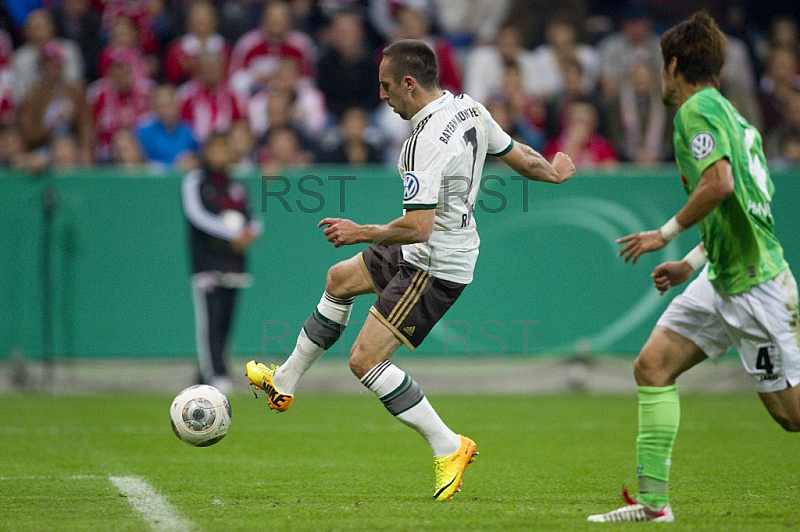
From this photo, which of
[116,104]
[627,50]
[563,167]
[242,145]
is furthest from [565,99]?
[563,167]

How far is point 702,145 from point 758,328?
891 mm

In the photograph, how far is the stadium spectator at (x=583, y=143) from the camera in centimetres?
1288

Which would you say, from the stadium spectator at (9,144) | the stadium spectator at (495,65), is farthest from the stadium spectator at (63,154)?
the stadium spectator at (495,65)

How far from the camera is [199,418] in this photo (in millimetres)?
6113

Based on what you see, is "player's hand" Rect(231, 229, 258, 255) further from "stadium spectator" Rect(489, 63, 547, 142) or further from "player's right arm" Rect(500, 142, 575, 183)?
"player's right arm" Rect(500, 142, 575, 183)

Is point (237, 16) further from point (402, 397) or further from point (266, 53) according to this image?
point (402, 397)

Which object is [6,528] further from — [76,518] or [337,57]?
[337,57]

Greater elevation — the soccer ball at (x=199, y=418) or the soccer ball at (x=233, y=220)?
the soccer ball at (x=233, y=220)

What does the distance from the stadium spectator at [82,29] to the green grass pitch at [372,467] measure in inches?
204

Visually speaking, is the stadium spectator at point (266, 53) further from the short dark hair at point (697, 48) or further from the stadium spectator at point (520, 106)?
the short dark hair at point (697, 48)

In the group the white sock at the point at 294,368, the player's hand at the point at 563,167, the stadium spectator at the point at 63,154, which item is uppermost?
the player's hand at the point at 563,167

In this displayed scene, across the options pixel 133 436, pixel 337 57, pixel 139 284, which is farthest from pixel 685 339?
pixel 337 57

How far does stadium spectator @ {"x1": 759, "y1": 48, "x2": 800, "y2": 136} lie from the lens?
46.6ft

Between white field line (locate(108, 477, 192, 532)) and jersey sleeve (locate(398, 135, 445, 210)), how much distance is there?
1.93 metres
